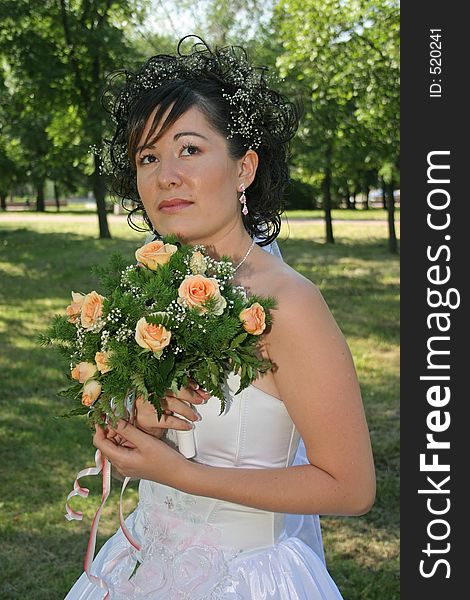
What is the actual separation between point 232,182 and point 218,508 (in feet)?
3.19

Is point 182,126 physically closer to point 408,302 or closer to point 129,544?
point 129,544

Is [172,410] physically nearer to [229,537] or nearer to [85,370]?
[85,370]

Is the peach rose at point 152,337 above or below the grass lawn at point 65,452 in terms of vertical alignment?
above

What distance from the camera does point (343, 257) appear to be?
72.0 feet

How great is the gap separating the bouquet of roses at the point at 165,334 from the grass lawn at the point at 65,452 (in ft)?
3.89

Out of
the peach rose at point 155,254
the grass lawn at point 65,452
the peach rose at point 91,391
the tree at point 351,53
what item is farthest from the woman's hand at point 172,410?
the tree at point 351,53

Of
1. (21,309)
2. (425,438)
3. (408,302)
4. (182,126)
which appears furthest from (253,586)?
(21,309)

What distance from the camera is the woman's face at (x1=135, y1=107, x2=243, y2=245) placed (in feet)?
7.32

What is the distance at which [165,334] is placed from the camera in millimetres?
1996

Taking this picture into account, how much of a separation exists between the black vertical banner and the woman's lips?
2669 mm

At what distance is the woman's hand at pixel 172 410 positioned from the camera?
2.12 m

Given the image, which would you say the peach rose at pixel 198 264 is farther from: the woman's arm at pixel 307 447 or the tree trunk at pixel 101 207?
the tree trunk at pixel 101 207

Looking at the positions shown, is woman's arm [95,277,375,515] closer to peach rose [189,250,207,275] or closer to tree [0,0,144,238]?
peach rose [189,250,207,275]

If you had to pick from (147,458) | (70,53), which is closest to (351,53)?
(70,53)
